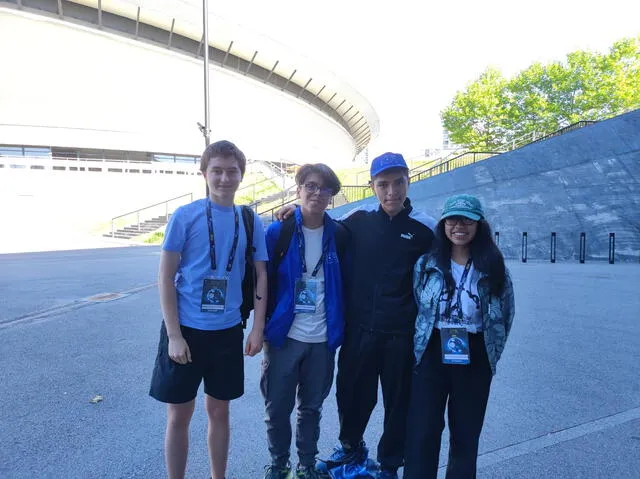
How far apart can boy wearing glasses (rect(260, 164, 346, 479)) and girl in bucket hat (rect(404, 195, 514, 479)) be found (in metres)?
0.57

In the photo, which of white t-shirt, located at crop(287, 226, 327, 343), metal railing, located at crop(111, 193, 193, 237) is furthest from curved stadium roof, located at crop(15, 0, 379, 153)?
white t-shirt, located at crop(287, 226, 327, 343)

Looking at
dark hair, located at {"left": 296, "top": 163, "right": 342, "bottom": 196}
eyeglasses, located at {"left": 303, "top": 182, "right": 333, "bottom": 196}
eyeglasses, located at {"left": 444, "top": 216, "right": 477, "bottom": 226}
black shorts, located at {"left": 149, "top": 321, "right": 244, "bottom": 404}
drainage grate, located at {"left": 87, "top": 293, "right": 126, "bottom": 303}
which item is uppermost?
dark hair, located at {"left": 296, "top": 163, "right": 342, "bottom": 196}

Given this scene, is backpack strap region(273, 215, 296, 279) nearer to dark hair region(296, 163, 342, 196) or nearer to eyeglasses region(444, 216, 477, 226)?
dark hair region(296, 163, 342, 196)

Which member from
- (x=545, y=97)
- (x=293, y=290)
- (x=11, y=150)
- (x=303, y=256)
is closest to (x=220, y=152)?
(x=303, y=256)

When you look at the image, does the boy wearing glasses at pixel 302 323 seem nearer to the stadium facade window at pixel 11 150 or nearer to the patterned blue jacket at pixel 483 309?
the patterned blue jacket at pixel 483 309

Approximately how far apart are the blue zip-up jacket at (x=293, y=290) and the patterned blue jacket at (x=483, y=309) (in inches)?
19.3

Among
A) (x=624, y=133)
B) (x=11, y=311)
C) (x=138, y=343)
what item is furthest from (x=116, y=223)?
(x=624, y=133)

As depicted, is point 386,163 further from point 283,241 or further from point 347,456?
point 347,456

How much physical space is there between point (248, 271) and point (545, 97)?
4256 cm

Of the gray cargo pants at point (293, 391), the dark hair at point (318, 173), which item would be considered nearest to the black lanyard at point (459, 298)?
the gray cargo pants at point (293, 391)

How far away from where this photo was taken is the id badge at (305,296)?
2.43 meters

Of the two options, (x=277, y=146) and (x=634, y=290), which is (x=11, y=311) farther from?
(x=277, y=146)

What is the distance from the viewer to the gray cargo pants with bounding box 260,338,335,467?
95.2 inches

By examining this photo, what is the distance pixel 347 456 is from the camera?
101 inches
